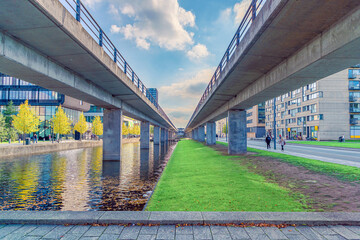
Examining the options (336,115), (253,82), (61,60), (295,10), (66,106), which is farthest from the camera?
(66,106)

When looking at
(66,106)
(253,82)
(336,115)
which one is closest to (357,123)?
(336,115)

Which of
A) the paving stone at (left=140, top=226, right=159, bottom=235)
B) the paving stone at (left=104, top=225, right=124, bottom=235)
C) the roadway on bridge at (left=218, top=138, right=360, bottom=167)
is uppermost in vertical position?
the paving stone at (left=140, top=226, right=159, bottom=235)

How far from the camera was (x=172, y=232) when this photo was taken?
4418 mm

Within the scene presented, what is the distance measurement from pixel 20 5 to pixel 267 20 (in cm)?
785

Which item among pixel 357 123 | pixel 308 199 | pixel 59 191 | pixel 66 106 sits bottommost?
pixel 59 191

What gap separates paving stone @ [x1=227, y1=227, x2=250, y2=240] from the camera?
4.20m

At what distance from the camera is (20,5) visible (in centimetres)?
596

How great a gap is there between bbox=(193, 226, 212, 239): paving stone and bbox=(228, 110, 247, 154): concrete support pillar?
1773cm

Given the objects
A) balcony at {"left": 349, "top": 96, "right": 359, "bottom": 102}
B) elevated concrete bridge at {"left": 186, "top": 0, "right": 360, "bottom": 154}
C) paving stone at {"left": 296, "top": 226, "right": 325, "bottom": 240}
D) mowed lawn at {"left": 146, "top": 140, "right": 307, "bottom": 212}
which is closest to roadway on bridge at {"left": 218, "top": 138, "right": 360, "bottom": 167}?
elevated concrete bridge at {"left": 186, "top": 0, "right": 360, "bottom": 154}

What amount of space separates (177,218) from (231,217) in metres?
1.31

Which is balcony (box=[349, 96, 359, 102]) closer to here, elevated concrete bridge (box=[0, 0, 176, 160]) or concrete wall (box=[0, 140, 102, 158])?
elevated concrete bridge (box=[0, 0, 176, 160])

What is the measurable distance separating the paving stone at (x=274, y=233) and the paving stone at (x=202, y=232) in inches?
49.4

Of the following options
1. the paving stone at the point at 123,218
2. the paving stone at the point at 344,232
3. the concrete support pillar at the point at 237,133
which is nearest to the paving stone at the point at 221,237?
the paving stone at the point at 123,218

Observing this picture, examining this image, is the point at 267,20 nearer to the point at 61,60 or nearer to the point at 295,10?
the point at 295,10
